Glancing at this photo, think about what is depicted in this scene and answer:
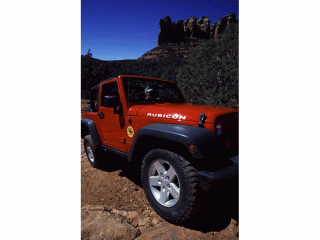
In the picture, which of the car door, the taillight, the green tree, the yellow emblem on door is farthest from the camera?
the green tree

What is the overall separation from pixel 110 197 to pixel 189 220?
1.22 meters

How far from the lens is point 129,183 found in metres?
2.55

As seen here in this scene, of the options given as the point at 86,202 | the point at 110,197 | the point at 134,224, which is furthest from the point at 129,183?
the point at 134,224

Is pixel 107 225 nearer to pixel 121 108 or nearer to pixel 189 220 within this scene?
pixel 189 220

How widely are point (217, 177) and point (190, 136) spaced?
44cm

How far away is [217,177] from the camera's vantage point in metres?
1.38

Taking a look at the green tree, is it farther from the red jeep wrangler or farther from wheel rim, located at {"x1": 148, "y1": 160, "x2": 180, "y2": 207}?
wheel rim, located at {"x1": 148, "y1": 160, "x2": 180, "y2": 207}

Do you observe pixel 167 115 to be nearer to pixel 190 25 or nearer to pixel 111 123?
pixel 190 25

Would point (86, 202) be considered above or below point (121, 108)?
→ below

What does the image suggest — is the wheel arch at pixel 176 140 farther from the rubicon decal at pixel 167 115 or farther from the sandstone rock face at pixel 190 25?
the sandstone rock face at pixel 190 25

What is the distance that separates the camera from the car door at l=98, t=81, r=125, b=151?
2393 mm

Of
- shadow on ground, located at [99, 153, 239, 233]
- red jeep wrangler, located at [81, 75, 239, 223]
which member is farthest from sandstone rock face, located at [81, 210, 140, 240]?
shadow on ground, located at [99, 153, 239, 233]
